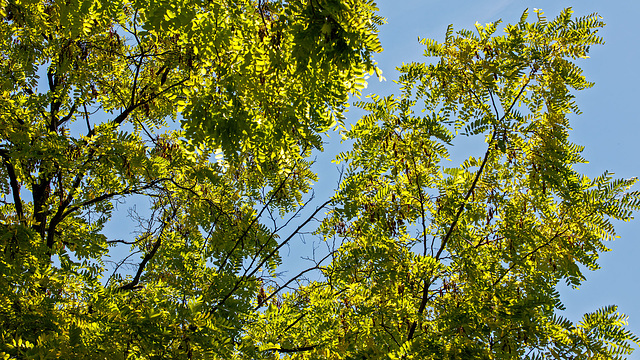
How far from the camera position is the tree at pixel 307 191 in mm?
3336

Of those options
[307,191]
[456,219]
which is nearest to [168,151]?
[307,191]

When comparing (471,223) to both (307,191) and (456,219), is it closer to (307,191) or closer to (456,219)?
(456,219)

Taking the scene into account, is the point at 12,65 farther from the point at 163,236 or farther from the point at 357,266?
the point at 357,266

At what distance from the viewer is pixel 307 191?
5.76 m

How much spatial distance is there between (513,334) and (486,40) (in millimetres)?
2993

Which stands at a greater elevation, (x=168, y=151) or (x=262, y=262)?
(x=168, y=151)

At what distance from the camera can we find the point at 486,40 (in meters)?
4.64

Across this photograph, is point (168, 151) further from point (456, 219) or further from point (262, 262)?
point (456, 219)

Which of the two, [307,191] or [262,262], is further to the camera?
[307,191]

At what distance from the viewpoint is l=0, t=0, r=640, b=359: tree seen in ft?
10.9

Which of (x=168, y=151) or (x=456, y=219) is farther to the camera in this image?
(x=168, y=151)

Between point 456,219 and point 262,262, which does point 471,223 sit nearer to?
point 456,219

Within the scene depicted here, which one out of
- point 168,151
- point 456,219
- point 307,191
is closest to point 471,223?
point 456,219

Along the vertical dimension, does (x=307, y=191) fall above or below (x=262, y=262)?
above
